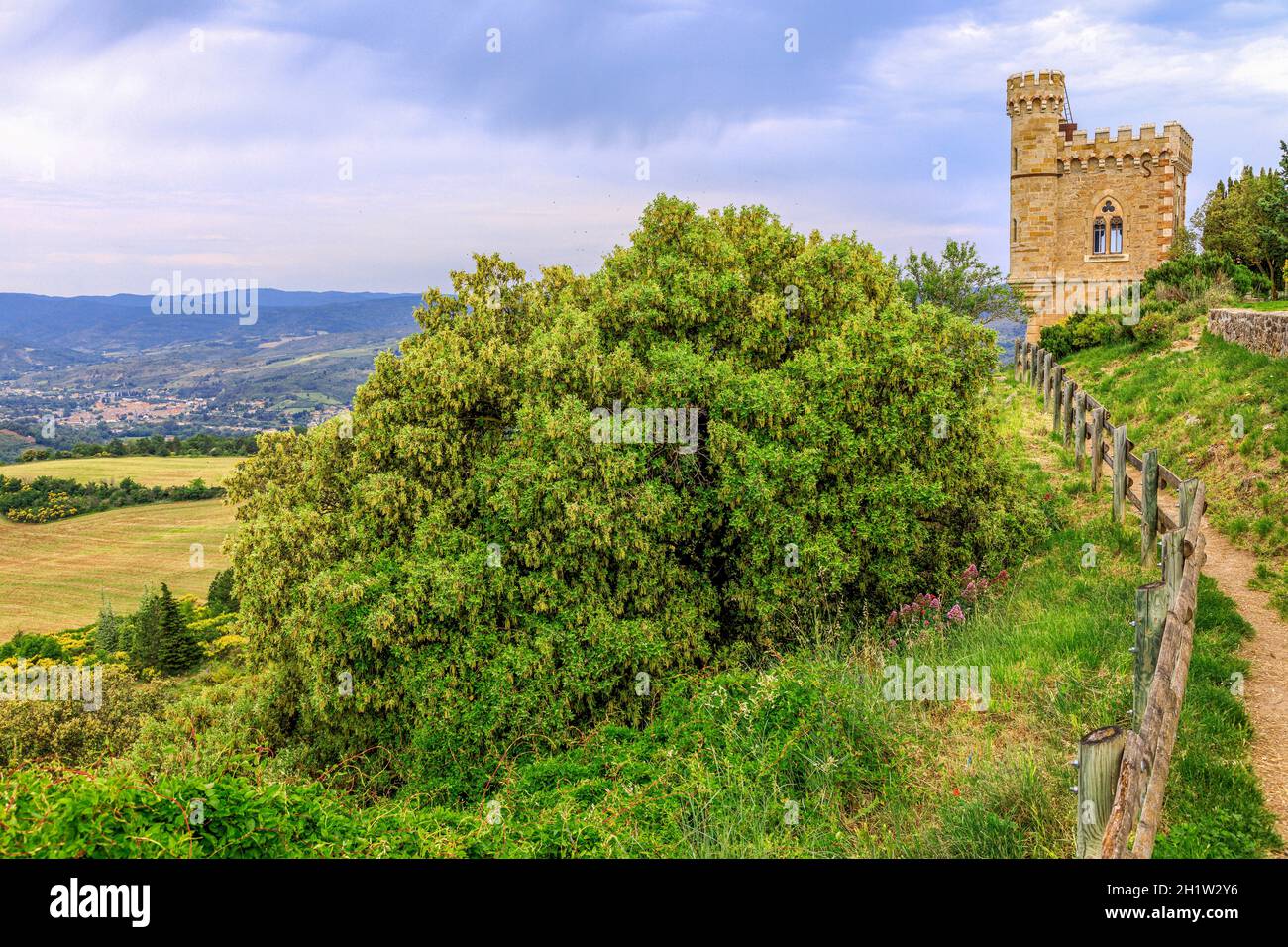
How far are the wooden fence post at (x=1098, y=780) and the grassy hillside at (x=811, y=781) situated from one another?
1455 mm

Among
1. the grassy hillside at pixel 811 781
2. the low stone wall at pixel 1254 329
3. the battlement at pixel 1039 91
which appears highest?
the battlement at pixel 1039 91

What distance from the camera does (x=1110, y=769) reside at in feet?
16.0

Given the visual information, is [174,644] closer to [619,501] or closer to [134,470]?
[619,501]

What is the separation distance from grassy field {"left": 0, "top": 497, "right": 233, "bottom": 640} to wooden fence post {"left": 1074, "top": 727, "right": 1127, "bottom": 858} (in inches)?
2603

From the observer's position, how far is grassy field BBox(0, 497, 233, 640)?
70312 millimetres

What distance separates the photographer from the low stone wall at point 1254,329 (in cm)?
1853

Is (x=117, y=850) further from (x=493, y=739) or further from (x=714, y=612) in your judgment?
(x=714, y=612)

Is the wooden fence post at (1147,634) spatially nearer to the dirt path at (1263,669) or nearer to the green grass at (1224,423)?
the dirt path at (1263,669)

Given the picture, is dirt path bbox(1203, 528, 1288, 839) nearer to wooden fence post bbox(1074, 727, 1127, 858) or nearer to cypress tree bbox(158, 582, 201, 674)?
wooden fence post bbox(1074, 727, 1127, 858)

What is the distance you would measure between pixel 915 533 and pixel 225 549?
12888mm

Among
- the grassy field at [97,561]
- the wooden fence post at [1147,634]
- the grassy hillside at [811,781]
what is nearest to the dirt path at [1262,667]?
the grassy hillside at [811,781]
